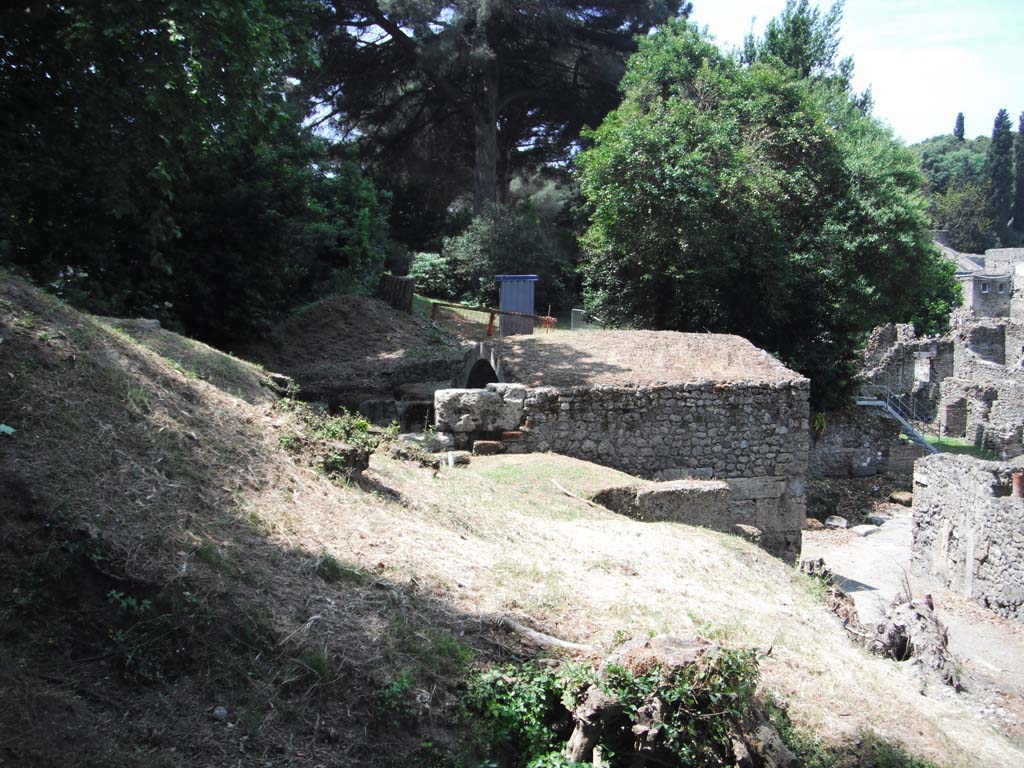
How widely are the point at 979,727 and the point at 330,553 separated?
4301 millimetres

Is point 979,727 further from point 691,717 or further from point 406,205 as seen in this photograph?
point 406,205

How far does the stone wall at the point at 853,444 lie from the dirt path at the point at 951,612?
2.46 metres

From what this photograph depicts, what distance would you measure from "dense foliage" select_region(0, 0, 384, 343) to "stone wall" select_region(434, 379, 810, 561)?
4.70 m

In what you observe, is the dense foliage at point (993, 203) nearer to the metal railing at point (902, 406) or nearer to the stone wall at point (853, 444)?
the metal railing at point (902, 406)

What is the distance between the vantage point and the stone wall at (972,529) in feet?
37.9

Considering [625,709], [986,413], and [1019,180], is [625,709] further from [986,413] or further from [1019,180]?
[1019,180]

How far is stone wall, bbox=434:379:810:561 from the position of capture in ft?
36.5

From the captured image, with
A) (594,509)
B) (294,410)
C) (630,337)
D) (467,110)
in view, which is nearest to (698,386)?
(630,337)

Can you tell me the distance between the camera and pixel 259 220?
13.9 metres

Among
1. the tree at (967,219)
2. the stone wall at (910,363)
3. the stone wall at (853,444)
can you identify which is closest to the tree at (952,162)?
the tree at (967,219)

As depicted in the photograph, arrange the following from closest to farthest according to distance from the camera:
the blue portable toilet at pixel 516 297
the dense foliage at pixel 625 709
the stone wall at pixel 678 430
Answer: the dense foliage at pixel 625 709 < the stone wall at pixel 678 430 < the blue portable toilet at pixel 516 297

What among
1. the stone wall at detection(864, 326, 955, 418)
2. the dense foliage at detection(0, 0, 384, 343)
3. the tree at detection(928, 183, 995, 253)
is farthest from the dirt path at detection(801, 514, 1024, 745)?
the tree at detection(928, 183, 995, 253)

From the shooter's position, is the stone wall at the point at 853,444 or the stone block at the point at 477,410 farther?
the stone wall at the point at 853,444

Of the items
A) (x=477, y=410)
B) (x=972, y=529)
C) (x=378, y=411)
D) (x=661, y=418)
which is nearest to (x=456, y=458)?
(x=477, y=410)
